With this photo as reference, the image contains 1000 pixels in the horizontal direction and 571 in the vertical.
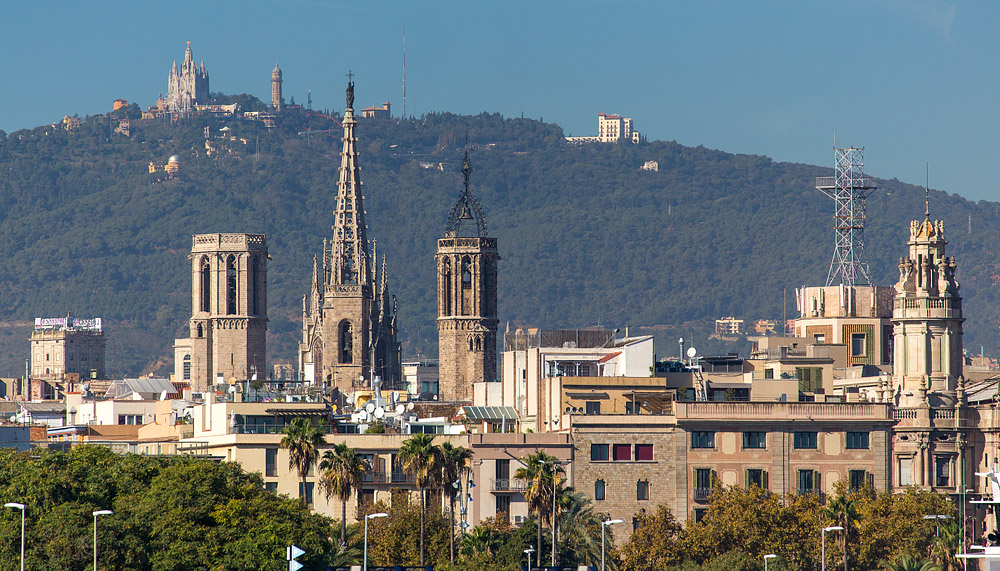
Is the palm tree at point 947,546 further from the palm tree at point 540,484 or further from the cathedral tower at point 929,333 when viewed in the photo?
the cathedral tower at point 929,333

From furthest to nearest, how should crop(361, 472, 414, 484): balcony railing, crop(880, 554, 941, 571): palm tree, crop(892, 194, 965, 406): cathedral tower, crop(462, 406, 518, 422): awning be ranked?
crop(462, 406, 518, 422): awning < crop(892, 194, 965, 406): cathedral tower < crop(361, 472, 414, 484): balcony railing < crop(880, 554, 941, 571): palm tree

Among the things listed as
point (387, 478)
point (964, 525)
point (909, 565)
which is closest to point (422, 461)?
point (387, 478)

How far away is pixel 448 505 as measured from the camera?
128 metres

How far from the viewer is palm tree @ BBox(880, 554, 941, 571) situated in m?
108

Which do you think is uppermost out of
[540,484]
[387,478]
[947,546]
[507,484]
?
[540,484]

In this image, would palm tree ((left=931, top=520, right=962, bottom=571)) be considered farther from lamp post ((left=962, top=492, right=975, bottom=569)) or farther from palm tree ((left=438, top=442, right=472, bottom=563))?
palm tree ((left=438, top=442, right=472, bottom=563))

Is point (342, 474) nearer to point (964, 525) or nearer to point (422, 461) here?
point (422, 461)

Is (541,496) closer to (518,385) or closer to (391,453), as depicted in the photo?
(391,453)

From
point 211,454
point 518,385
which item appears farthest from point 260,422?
point 518,385

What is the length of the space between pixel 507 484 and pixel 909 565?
27630 millimetres

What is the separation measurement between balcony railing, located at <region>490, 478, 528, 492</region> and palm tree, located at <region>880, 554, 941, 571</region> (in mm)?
24059

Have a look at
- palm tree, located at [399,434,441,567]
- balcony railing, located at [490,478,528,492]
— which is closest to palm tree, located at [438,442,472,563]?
palm tree, located at [399,434,441,567]

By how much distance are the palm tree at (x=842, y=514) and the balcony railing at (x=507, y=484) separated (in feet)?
65.8

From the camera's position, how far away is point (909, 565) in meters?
109
